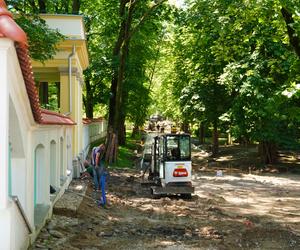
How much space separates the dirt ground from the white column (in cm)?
329

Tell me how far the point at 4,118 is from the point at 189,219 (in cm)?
1001

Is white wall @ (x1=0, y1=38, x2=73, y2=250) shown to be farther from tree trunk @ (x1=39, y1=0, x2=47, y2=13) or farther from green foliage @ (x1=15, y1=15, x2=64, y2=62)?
tree trunk @ (x1=39, y1=0, x2=47, y2=13)

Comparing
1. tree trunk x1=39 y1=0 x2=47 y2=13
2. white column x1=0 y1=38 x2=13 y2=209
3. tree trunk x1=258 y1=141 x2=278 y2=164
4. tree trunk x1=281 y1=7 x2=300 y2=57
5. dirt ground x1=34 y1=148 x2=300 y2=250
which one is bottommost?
dirt ground x1=34 y1=148 x2=300 y2=250

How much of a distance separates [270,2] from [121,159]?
69.6 feet

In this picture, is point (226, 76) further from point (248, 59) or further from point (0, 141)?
point (0, 141)

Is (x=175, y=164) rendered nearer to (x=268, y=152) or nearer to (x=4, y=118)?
(x=4, y=118)

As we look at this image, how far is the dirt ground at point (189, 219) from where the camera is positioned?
11.9m

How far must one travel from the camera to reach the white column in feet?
21.7

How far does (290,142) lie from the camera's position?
97.6ft

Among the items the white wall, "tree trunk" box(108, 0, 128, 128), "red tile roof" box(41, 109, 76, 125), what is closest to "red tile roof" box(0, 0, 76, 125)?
the white wall

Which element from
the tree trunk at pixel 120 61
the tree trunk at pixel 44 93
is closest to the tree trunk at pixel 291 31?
the tree trunk at pixel 120 61

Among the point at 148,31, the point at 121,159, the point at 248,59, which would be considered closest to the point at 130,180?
the point at 121,159

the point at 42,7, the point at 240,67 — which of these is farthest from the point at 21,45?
the point at 240,67

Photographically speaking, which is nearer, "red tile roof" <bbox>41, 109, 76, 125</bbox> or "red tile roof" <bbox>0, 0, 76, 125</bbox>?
"red tile roof" <bbox>0, 0, 76, 125</bbox>
